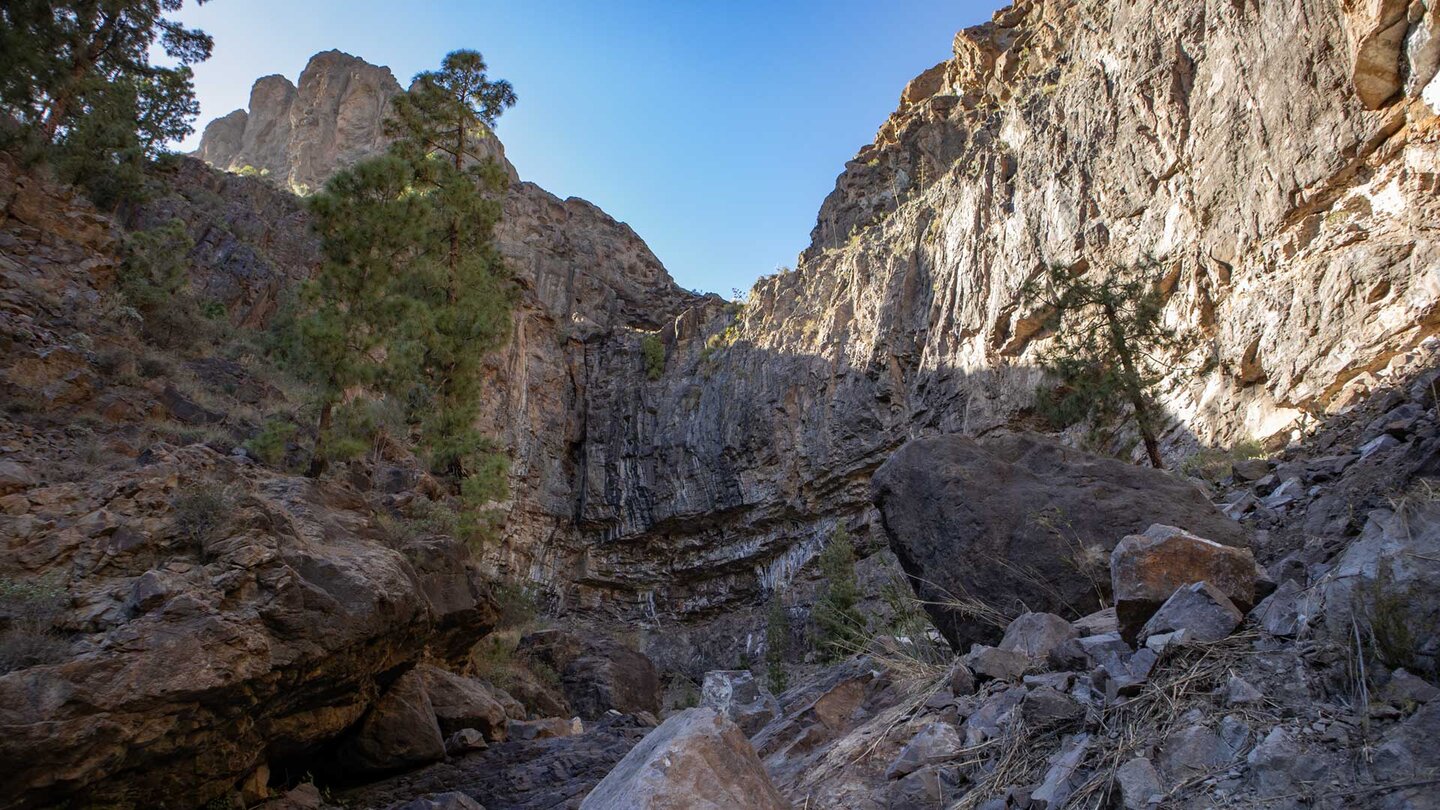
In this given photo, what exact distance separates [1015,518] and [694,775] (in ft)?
12.1

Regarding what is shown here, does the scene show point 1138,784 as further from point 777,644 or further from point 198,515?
point 777,644

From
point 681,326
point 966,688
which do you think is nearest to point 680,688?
point 681,326

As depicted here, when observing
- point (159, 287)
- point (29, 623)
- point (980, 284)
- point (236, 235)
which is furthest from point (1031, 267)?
point (236, 235)

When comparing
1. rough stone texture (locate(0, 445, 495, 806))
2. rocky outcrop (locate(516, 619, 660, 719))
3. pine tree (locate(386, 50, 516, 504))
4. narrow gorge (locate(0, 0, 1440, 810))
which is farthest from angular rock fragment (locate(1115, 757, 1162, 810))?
rocky outcrop (locate(516, 619, 660, 719))

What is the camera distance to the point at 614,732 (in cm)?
968

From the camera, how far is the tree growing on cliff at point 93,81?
13797mm

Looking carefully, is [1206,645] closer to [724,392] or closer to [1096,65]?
[1096,65]

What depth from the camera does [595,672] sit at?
1641cm

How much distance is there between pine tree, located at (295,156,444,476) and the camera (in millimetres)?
10898

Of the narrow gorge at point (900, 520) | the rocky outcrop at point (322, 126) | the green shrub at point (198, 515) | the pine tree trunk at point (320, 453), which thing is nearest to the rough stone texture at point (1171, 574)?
the narrow gorge at point (900, 520)

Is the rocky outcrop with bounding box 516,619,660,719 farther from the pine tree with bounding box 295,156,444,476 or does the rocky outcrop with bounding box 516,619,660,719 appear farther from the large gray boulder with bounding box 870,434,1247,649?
the large gray boulder with bounding box 870,434,1247,649

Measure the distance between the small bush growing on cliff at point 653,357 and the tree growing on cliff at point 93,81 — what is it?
20.9 metres

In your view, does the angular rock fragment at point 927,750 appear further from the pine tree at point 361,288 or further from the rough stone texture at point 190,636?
the pine tree at point 361,288

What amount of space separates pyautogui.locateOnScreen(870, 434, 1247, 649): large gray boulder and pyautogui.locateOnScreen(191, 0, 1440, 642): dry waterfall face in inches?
308
